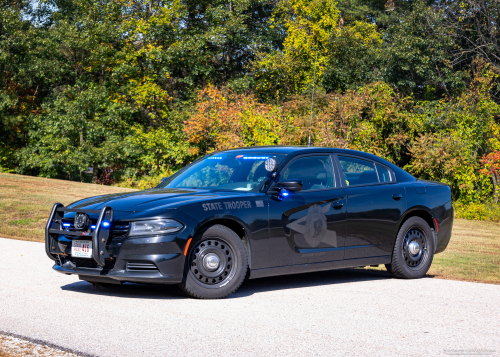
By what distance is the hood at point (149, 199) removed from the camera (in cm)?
605

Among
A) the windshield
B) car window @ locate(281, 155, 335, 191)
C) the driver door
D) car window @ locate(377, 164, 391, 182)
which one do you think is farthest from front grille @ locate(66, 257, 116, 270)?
car window @ locate(377, 164, 391, 182)

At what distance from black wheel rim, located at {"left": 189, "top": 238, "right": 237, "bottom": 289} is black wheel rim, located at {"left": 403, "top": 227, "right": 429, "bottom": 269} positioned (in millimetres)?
2764

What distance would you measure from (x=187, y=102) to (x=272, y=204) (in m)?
30.3

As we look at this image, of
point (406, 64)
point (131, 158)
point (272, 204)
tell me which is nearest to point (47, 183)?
point (131, 158)

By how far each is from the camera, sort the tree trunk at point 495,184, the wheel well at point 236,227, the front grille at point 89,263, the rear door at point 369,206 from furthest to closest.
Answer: the tree trunk at point 495,184 → the rear door at point 369,206 → the wheel well at point 236,227 → the front grille at point 89,263

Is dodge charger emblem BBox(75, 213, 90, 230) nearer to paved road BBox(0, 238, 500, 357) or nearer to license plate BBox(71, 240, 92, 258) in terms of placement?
license plate BBox(71, 240, 92, 258)

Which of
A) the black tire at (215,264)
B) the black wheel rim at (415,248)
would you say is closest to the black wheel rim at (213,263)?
the black tire at (215,264)

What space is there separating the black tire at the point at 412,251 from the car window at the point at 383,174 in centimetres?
60

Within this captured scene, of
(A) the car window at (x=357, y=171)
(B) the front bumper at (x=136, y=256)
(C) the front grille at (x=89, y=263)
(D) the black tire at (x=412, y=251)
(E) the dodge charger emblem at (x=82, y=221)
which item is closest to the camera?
(B) the front bumper at (x=136, y=256)

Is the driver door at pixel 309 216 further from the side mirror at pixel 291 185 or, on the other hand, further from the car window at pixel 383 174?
the car window at pixel 383 174

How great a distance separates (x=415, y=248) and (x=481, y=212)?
1477 cm

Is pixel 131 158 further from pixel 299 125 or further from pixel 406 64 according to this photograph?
pixel 406 64

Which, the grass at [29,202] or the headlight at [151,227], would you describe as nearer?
the headlight at [151,227]

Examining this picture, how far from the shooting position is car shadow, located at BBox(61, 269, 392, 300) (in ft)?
21.4
